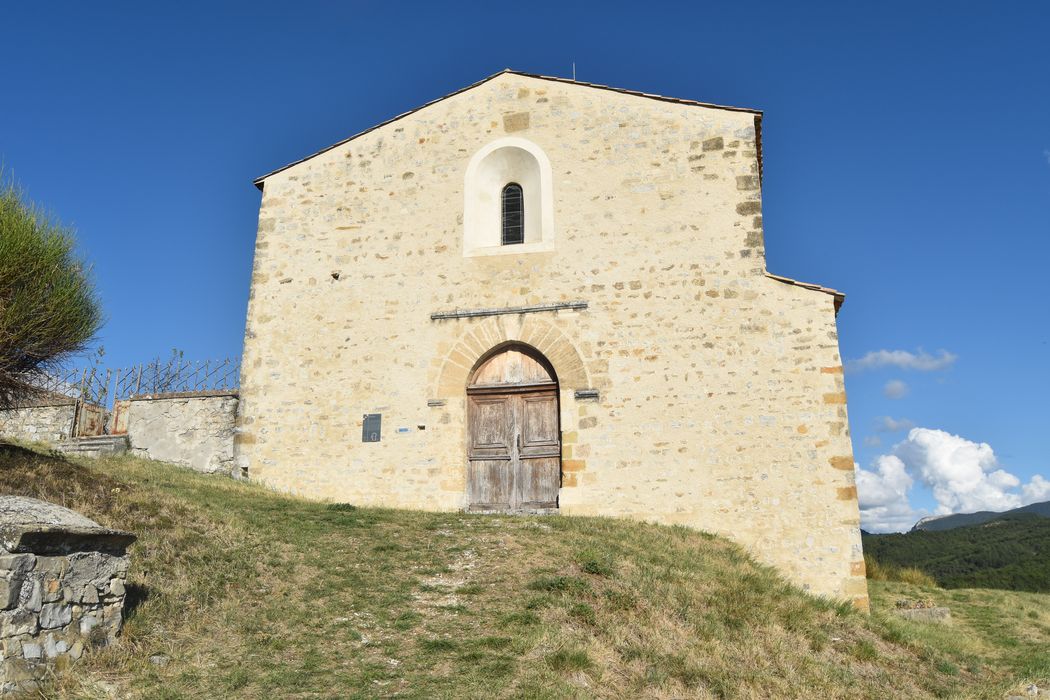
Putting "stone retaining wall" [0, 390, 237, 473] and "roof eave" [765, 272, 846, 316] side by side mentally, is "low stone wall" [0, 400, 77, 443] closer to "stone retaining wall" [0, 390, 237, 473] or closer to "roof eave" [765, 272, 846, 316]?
"stone retaining wall" [0, 390, 237, 473]

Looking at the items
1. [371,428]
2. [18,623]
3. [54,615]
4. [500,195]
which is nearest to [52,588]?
[54,615]

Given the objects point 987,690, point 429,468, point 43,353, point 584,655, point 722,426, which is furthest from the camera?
point 429,468

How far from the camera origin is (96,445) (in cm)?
1423

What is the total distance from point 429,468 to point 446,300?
2839 mm

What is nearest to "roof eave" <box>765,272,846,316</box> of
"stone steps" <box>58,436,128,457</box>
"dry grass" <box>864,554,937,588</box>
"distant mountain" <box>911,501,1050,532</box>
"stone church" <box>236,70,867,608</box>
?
"stone church" <box>236,70,867,608</box>

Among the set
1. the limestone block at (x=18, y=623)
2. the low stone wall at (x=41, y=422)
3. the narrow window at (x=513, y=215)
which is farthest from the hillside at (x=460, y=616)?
the low stone wall at (x=41, y=422)

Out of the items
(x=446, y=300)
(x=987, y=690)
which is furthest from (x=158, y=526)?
(x=987, y=690)

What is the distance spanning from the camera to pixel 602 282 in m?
12.8

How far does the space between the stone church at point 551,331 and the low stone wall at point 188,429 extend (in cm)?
39

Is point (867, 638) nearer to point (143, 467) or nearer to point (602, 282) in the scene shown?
point (602, 282)

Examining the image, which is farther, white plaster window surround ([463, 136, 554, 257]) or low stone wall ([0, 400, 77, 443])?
low stone wall ([0, 400, 77, 443])

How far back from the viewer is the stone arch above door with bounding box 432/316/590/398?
12.8m

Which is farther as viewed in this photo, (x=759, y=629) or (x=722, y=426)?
(x=722, y=426)

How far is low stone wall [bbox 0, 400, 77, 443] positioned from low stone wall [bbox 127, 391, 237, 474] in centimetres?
229
